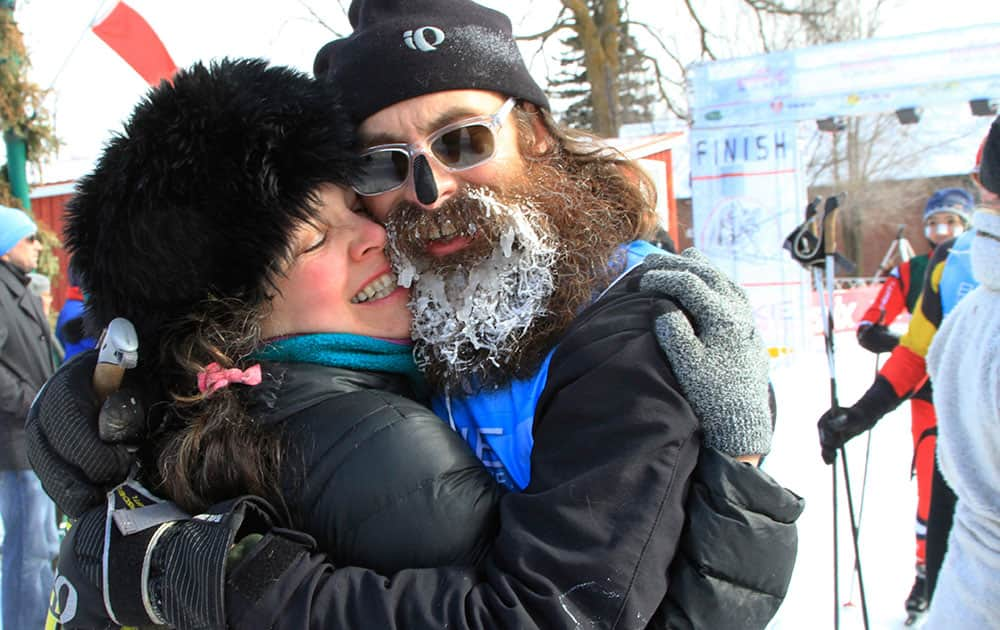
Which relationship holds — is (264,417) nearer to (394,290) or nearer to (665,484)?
(394,290)

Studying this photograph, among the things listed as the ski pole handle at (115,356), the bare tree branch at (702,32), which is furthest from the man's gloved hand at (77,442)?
the bare tree branch at (702,32)

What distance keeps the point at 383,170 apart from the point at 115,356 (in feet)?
1.95

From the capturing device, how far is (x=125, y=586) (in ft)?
3.74

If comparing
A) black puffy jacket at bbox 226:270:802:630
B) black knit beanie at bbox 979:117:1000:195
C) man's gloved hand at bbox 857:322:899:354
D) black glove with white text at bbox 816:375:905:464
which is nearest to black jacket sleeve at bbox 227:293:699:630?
black puffy jacket at bbox 226:270:802:630

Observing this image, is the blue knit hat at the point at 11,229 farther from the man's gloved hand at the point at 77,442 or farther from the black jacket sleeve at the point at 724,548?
the black jacket sleeve at the point at 724,548

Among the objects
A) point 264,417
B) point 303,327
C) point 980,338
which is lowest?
point 980,338

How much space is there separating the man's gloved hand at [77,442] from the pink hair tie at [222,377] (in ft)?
0.52

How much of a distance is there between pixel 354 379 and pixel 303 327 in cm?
16

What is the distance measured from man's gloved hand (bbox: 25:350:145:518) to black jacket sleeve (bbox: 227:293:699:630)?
0.39 metres

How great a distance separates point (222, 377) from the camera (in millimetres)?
1253

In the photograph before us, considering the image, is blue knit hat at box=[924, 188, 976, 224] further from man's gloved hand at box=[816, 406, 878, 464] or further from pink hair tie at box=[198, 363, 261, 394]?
pink hair tie at box=[198, 363, 261, 394]

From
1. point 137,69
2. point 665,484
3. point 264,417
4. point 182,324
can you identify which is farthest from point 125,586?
point 137,69

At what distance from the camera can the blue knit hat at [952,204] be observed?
5195mm

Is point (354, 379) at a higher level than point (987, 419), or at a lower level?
higher
